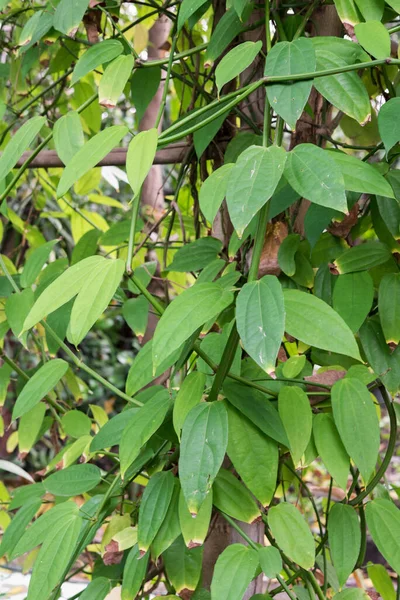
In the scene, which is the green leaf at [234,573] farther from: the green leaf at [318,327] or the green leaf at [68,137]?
the green leaf at [68,137]

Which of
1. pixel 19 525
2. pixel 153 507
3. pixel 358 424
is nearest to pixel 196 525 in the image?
pixel 153 507

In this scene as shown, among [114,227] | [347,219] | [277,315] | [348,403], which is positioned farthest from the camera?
[114,227]

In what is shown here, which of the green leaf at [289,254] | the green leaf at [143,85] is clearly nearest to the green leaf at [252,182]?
the green leaf at [289,254]

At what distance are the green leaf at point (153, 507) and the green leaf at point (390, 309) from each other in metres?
0.21

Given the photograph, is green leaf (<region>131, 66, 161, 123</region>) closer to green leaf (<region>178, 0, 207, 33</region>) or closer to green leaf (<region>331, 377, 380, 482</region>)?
green leaf (<region>178, 0, 207, 33</region>)

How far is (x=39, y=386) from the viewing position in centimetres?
61

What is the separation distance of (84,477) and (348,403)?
26 cm

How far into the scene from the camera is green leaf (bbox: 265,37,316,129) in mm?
448

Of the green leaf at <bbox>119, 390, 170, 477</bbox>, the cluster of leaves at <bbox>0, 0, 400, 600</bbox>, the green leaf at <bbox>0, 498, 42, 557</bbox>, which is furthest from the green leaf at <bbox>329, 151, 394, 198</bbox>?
the green leaf at <bbox>0, 498, 42, 557</bbox>

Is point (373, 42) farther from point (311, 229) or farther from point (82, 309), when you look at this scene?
point (82, 309)

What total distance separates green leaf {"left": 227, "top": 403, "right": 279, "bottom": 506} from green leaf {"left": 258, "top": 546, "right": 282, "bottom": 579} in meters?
0.03

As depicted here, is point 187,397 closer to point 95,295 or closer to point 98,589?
point 95,295

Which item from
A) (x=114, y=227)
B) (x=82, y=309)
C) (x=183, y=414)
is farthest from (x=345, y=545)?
(x=114, y=227)

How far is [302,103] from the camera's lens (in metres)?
0.45
